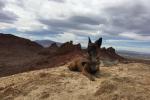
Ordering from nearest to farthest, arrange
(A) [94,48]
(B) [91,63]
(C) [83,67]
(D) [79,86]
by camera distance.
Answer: (D) [79,86]
(A) [94,48]
(B) [91,63]
(C) [83,67]

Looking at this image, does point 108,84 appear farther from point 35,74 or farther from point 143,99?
point 35,74

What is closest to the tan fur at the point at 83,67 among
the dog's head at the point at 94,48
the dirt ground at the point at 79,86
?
the dirt ground at the point at 79,86

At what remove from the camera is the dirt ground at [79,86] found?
1159 centimetres

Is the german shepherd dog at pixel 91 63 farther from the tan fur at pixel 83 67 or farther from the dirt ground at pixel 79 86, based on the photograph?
the dirt ground at pixel 79 86

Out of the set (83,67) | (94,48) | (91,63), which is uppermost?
(94,48)

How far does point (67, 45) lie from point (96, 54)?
93.8ft

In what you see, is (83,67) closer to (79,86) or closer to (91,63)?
(91,63)

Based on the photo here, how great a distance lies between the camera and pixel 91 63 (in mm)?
13867

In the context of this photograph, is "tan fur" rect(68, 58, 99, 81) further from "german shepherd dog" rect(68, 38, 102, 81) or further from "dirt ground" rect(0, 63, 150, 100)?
"dirt ground" rect(0, 63, 150, 100)

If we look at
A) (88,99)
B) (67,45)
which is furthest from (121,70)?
(67,45)

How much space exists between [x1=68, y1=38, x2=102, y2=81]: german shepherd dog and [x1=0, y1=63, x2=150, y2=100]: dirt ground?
0.29 metres

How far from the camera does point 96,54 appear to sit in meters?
13.7

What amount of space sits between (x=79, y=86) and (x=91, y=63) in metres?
1.73

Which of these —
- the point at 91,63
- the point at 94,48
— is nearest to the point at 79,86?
the point at 91,63
